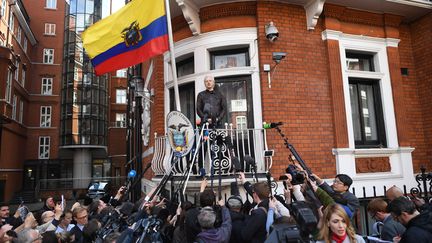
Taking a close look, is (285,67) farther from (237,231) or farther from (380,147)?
(237,231)

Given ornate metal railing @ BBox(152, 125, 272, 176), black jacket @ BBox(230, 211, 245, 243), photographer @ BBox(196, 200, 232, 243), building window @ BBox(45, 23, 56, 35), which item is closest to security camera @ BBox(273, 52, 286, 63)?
ornate metal railing @ BBox(152, 125, 272, 176)

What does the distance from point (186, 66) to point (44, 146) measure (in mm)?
30288

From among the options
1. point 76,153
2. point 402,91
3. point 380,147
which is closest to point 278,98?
point 380,147

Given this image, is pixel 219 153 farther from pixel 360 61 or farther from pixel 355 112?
pixel 360 61

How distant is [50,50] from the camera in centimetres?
3472

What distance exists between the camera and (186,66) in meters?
8.20

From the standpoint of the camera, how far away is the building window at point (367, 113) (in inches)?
310

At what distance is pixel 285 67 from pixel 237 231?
4.69 m

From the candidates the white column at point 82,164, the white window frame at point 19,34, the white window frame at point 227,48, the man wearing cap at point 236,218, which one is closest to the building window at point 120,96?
the white column at point 82,164

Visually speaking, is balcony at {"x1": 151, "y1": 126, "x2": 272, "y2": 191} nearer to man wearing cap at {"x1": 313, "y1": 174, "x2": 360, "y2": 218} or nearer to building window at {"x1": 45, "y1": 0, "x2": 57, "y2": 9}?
man wearing cap at {"x1": 313, "y1": 174, "x2": 360, "y2": 218}

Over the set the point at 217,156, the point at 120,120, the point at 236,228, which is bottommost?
the point at 236,228

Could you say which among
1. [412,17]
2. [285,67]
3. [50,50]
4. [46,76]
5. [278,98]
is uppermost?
[50,50]

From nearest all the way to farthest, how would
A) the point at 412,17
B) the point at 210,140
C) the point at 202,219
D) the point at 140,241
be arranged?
the point at 140,241
the point at 202,219
the point at 210,140
the point at 412,17

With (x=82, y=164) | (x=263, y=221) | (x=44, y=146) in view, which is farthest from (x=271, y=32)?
(x=44, y=146)
